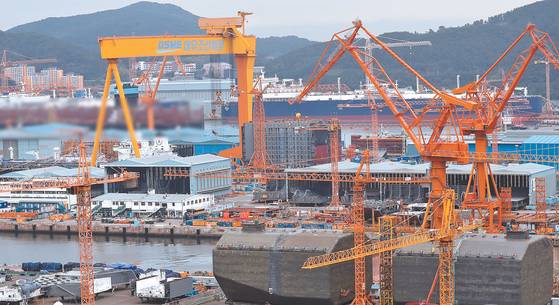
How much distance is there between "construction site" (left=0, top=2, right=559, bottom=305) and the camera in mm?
16016

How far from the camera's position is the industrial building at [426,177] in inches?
1011

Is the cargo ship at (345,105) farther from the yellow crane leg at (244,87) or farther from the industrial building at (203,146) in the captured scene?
the industrial building at (203,146)

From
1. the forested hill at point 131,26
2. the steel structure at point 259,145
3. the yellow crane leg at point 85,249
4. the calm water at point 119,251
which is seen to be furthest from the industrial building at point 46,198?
the forested hill at point 131,26

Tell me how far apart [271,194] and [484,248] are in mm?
12788

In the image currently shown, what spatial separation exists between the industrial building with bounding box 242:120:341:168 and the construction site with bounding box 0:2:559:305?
0.11ft

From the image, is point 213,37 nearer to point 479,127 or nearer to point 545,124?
point 479,127

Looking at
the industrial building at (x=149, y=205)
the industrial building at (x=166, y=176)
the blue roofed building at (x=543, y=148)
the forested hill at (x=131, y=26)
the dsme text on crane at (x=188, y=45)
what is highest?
the forested hill at (x=131, y=26)

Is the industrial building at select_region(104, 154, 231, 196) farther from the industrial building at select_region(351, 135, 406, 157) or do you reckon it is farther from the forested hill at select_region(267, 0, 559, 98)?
the forested hill at select_region(267, 0, 559, 98)

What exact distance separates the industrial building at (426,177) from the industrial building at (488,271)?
9258 mm

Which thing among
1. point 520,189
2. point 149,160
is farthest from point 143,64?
point 520,189

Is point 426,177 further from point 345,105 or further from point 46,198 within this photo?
point 345,105

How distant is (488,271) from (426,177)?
9.44 m

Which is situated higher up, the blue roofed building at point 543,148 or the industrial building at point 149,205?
the blue roofed building at point 543,148

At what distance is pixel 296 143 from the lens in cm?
3259
